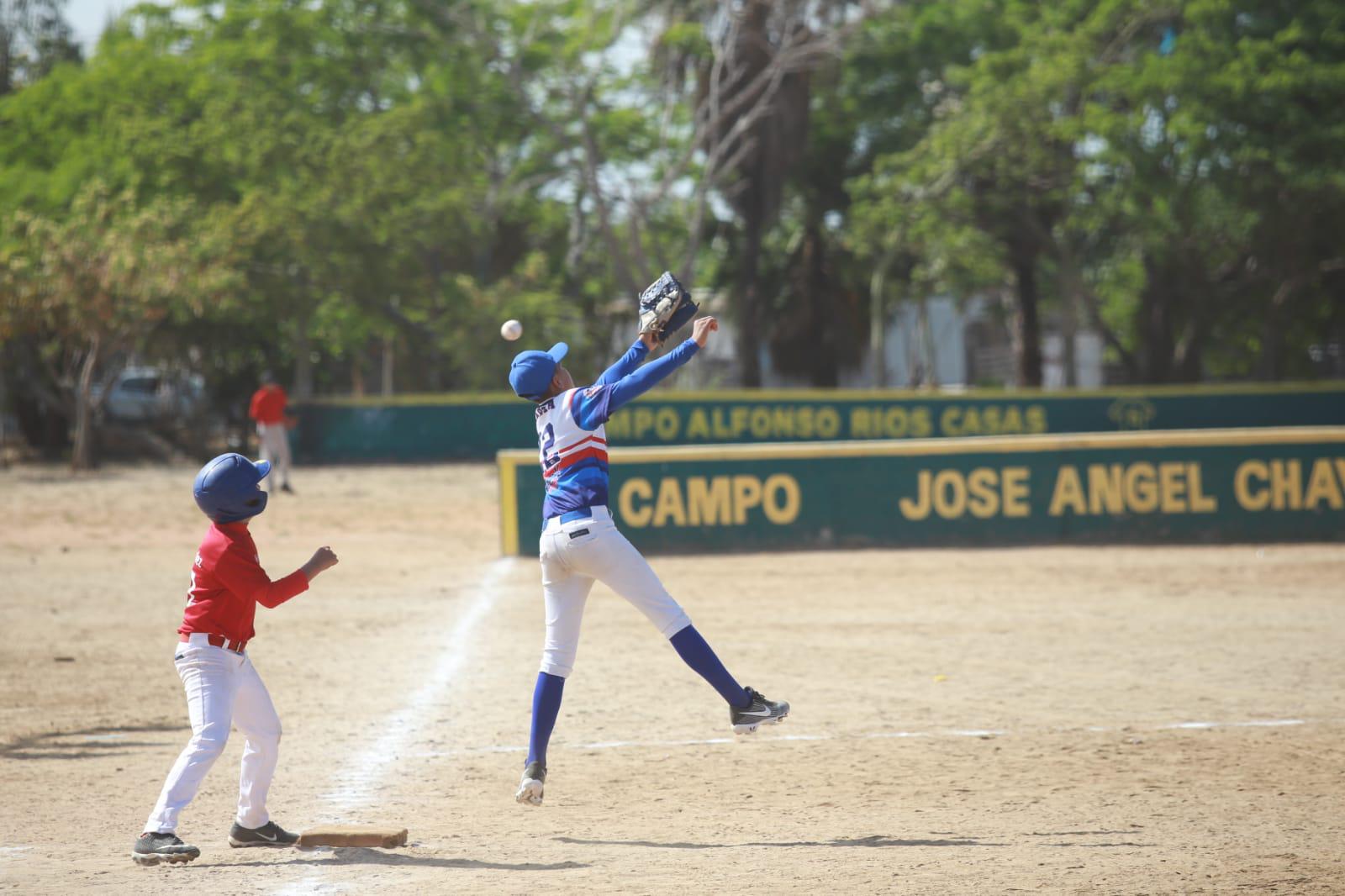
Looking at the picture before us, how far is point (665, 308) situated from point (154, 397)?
37.6 metres

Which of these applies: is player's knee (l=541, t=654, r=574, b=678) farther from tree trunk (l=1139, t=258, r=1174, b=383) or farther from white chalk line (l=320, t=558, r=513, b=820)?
tree trunk (l=1139, t=258, r=1174, b=383)

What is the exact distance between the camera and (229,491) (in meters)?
5.70

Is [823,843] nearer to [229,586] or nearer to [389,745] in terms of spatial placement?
[229,586]

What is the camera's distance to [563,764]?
7.52 metres

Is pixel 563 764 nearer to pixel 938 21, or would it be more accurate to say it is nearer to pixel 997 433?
pixel 997 433

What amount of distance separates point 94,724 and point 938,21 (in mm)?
41841

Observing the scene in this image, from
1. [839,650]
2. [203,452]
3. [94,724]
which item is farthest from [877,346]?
[94,724]

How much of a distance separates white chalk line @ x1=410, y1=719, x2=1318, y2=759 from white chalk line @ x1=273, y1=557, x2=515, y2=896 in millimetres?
357

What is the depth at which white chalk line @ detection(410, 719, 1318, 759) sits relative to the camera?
7.91 meters

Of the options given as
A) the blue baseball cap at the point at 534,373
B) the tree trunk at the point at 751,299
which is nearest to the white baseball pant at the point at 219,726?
the blue baseball cap at the point at 534,373

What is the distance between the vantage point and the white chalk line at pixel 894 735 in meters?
7.91

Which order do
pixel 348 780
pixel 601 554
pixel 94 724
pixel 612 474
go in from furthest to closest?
pixel 612 474 < pixel 94 724 < pixel 348 780 < pixel 601 554

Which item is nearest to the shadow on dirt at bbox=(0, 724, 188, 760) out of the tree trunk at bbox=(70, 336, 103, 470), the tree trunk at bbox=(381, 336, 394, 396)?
the tree trunk at bbox=(70, 336, 103, 470)

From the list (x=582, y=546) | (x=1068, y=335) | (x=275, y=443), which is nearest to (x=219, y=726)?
(x=582, y=546)
